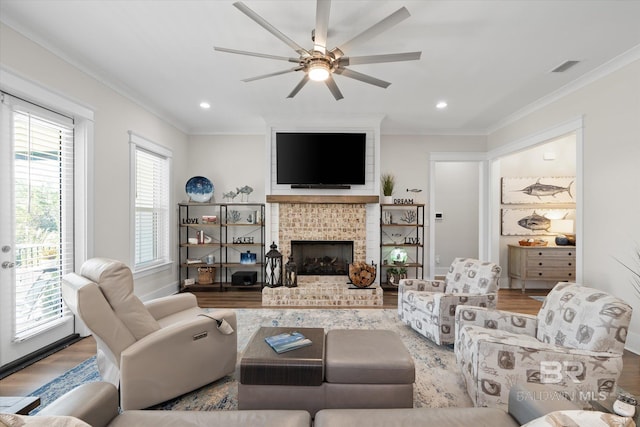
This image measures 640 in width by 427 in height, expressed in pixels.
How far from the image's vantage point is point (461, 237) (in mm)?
6531

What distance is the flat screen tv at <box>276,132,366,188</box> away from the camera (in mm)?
4730

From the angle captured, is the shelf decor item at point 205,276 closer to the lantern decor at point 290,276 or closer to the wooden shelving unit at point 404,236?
the lantern decor at point 290,276

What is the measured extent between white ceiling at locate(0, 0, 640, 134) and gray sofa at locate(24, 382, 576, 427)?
94.6 inches

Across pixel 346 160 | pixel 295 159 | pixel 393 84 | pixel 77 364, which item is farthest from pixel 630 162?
pixel 77 364

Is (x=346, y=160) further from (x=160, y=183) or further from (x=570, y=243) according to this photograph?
(x=570, y=243)

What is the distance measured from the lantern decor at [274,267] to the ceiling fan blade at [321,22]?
9.83ft

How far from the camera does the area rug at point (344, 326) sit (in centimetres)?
202

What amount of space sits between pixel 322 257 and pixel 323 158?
1664 mm

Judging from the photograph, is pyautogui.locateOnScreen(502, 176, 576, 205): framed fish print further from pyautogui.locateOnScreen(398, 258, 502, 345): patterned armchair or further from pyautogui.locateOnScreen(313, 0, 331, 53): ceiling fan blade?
pyautogui.locateOnScreen(313, 0, 331, 53): ceiling fan blade

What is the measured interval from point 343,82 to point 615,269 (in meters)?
3.38

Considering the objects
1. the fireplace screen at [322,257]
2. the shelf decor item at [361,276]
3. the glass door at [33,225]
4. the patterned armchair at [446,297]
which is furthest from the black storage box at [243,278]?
the patterned armchair at [446,297]

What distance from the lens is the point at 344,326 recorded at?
3443mm

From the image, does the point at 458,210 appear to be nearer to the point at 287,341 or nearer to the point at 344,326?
the point at 344,326

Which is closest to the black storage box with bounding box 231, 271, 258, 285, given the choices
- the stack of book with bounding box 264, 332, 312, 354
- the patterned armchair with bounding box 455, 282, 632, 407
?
the stack of book with bounding box 264, 332, 312, 354
